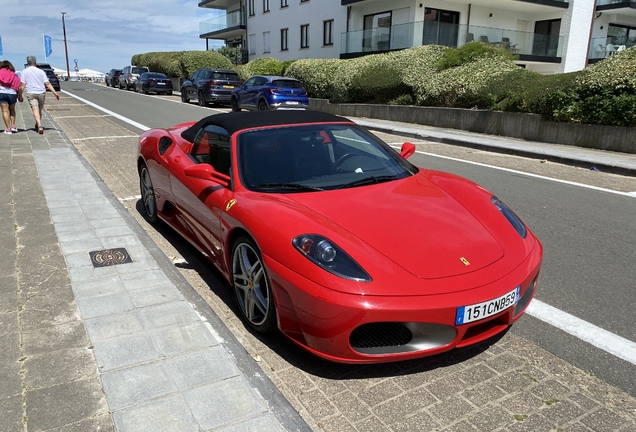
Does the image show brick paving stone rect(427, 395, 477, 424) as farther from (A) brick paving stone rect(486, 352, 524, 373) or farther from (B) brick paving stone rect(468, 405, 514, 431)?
(A) brick paving stone rect(486, 352, 524, 373)

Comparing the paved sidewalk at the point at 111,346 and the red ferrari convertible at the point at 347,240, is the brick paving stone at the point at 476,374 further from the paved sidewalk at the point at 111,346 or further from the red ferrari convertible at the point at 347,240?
the paved sidewalk at the point at 111,346

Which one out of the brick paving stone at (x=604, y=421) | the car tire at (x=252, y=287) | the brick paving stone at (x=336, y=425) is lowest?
the brick paving stone at (x=336, y=425)

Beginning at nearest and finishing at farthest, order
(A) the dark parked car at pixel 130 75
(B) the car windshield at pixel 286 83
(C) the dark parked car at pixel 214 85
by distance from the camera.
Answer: (B) the car windshield at pixel 286 83 < (C) the dark parked car at pixel 214 85 < (A) the dark parked car at pixel 130 75

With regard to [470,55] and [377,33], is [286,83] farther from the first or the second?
[377,33]

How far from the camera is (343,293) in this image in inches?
99.9

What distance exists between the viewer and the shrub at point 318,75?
75.9 feet

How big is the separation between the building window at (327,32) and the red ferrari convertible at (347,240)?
29.6 meters

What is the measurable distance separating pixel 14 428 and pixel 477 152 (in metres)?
11.4

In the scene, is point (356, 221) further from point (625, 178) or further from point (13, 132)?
point (13, 132)

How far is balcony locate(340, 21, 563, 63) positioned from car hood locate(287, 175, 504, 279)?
23371 mm

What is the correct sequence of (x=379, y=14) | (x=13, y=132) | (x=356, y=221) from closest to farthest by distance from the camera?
(x=356, y=221), (x=13, y=132), (x=379, y=14)

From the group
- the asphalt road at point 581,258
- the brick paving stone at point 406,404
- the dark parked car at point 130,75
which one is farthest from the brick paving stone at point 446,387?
the dark parked car at point 130,75

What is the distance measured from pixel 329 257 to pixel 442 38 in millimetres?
25535

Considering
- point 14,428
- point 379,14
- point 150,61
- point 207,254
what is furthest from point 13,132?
point 150,61
